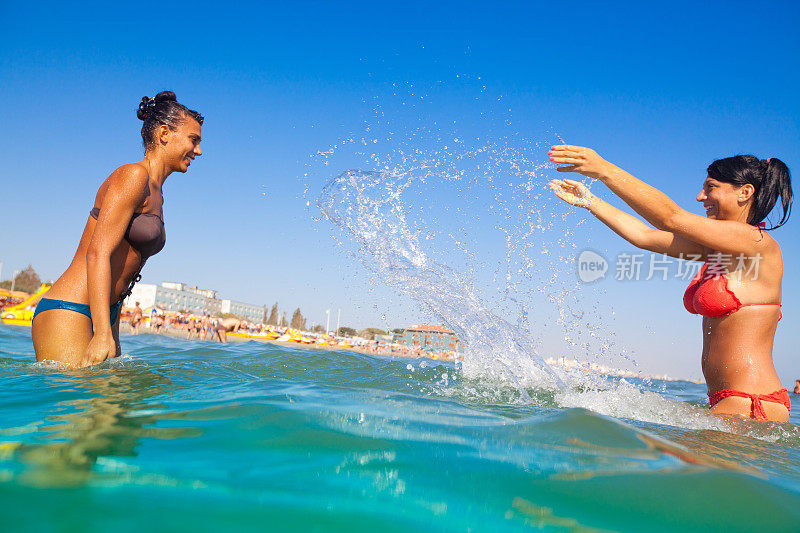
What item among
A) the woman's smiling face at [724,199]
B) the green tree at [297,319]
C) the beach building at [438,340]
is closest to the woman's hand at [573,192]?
the woman's smiling face at [724,199]

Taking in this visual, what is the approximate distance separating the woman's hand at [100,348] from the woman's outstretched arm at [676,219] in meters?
2.98

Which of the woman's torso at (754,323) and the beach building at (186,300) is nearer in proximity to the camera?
the woman's torso at (754,323)

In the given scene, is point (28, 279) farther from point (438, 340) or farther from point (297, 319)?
point (438, 340)

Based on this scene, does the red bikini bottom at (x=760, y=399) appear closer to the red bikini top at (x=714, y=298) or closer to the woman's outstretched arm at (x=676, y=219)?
the red bikini top at (x=714, y=298)

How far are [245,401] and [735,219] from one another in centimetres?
304

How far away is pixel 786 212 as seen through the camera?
3.05 metres

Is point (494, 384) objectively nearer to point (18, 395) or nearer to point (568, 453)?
point (568, 453)

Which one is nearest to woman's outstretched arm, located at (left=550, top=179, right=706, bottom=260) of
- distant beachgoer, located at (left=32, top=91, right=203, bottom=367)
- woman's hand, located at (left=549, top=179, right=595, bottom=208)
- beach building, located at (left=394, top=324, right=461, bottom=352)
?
woman's hand, located at (left=549, top=179, right=595, bottom=208)

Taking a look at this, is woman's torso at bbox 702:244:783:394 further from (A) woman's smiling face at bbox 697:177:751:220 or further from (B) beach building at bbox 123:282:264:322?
(B) beach building at bbox 123:282:264:322

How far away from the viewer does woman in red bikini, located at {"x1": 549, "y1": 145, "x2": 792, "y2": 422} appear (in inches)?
112

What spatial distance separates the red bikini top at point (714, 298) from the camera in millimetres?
2902

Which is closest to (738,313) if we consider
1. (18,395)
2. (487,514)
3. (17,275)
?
(487,514)

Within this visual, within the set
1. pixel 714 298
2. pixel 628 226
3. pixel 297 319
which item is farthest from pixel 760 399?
pixel 297 319

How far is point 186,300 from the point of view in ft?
330
